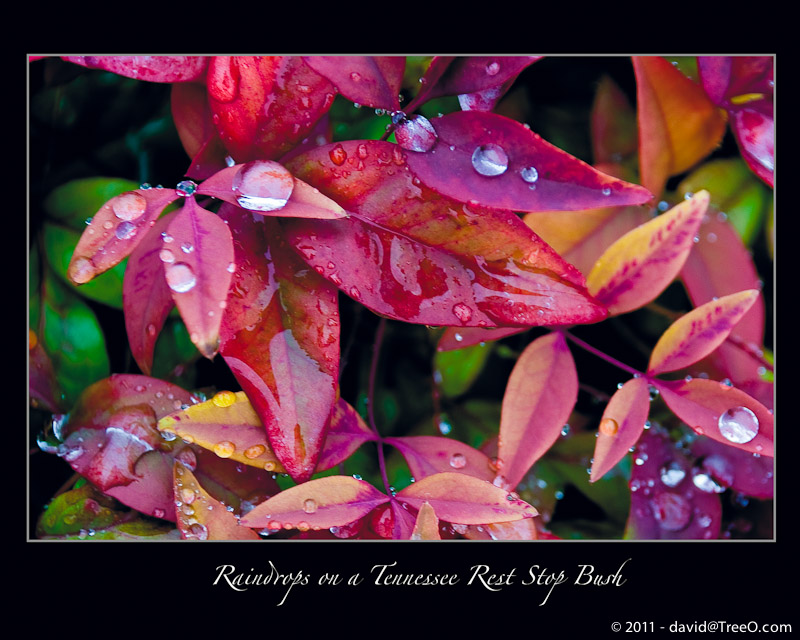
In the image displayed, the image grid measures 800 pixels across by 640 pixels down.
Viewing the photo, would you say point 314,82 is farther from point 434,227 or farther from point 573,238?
point 573,238

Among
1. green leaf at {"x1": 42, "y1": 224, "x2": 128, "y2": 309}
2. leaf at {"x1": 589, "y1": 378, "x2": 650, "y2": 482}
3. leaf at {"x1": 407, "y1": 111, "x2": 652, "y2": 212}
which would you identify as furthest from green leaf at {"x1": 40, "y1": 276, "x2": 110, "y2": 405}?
→ leaf at {"x1": 589, "y1": 378, "x2": 650, "y2": 482}

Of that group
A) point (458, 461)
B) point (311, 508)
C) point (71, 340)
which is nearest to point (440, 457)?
point (458, 461)

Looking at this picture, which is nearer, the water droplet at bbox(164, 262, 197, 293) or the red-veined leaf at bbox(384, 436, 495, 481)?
the water droplet at bbox(164, 262, 197, 293)

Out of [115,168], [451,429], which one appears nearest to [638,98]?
[451,429]

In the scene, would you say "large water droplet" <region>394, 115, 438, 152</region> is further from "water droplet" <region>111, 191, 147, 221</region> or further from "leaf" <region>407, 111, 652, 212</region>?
"water droplet" <region>111, 191, 147, 221</region>

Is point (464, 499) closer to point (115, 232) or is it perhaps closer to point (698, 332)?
point (698, 332)

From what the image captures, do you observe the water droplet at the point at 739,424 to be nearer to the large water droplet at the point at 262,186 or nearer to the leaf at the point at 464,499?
the leaf at the point at 464,499
